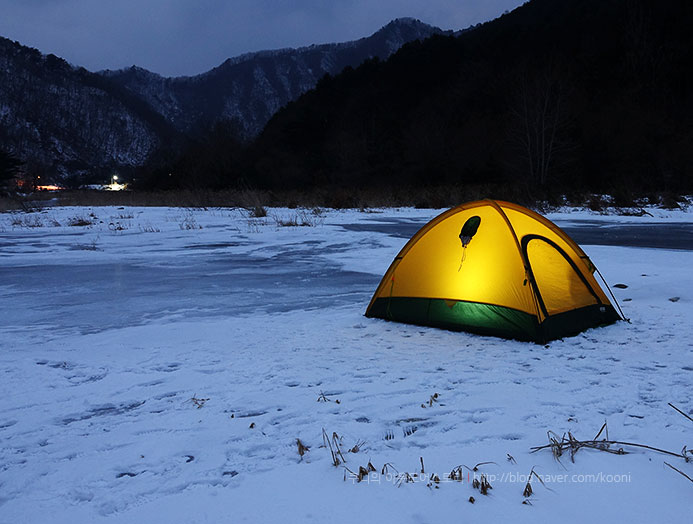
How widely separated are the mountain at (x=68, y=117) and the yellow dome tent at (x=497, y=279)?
135235 millimetres

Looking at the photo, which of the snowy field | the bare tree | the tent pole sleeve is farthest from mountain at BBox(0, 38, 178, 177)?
the tent pole sleeve

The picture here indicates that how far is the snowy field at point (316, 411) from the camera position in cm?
215

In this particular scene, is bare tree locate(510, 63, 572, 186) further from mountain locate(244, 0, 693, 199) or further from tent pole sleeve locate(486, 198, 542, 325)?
tent pole sleeve locate(486, 198, 542, 325)

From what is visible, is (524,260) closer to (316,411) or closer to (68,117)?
(316,411)

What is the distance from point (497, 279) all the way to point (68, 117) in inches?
6560

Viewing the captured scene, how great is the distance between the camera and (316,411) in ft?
9.97

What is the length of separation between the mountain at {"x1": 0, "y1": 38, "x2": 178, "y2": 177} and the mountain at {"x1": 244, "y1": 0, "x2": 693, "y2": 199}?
8867 cm

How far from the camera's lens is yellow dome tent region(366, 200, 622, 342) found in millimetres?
4543

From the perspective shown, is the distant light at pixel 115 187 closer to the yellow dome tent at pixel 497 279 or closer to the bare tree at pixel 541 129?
the bare tree at pixel 541 129

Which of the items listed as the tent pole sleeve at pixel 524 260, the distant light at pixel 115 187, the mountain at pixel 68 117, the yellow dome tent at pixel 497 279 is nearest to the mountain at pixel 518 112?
the yellow dome tent at pixel 497 279

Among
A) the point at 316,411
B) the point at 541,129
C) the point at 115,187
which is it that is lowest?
the point at 316,411

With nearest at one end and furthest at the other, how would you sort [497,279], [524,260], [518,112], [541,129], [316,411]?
[316,411] → [524,260] → [497,279] → [541,129] → [518,112]

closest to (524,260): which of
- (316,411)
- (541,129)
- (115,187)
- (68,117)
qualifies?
(316,411)

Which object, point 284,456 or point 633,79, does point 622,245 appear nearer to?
point 284,456
